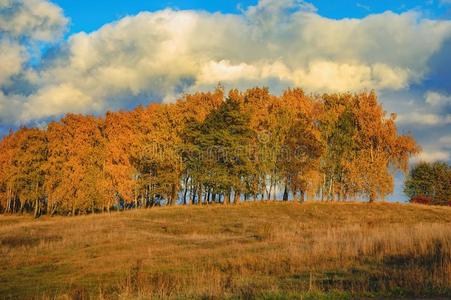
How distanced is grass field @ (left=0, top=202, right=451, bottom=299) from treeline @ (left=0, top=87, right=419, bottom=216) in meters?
21.3

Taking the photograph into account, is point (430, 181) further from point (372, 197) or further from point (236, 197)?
point (236, 197)

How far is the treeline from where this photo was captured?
59.5 meters

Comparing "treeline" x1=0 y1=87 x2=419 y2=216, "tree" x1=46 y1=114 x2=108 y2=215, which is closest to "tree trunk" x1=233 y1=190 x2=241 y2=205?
"treeline" x1=0 y1=87 x2=419 y2=216

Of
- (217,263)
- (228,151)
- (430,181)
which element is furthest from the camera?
(430,181)

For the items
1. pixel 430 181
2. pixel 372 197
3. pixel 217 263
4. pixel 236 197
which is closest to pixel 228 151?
pixel 236 197

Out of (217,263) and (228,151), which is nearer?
(217,263)

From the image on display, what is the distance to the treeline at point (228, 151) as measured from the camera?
59531 millimetres

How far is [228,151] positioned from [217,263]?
3921 cm

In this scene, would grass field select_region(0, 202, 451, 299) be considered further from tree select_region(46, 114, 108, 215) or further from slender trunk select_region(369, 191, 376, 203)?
slender trunk select_region(369, 191, 376, 203)

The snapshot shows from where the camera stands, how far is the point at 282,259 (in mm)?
18672

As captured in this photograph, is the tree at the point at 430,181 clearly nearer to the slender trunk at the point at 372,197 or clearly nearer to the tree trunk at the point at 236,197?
the slender trunk at the point at 372,197

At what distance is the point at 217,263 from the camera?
19.6 meters

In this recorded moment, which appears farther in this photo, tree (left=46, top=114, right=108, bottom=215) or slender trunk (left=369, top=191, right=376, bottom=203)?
tree (left=46, top=114, right=108, bottom=215)

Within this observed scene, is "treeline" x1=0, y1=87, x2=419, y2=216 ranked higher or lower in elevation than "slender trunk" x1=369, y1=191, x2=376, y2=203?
higher
